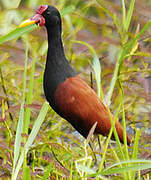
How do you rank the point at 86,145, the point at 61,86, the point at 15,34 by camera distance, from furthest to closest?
the point at 61,86, the point at 15,34, the point at 86,145

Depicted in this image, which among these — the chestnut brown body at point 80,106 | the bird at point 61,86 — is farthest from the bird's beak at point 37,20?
the chestnut brown body at point 80,106

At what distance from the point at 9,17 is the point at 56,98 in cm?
225

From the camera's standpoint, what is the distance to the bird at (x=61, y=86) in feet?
6.65

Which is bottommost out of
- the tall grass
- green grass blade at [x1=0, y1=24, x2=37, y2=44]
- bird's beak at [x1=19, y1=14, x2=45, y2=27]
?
the tall grass

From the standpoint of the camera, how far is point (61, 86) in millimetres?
2027

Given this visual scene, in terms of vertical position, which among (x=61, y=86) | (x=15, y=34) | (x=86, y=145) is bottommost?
(x=86, y=145)

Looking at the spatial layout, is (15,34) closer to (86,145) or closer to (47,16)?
(47,16)

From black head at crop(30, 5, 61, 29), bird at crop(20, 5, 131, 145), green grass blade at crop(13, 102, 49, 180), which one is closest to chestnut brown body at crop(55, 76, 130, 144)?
bird at crop(20, 5, 131, 145)

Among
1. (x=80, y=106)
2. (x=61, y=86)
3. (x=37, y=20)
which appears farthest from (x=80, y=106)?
(x=37, y=20)

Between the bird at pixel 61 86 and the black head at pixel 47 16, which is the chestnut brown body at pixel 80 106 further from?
the black head at pixel 47 16

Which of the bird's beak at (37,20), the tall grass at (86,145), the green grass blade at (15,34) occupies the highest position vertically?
the bird's beak at (37,20)

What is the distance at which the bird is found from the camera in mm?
2027

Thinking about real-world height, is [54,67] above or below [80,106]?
above

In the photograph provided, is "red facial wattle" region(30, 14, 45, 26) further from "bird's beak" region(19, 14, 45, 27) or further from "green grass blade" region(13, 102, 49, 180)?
"green grass blade" region(13, 102, 49, 180)
